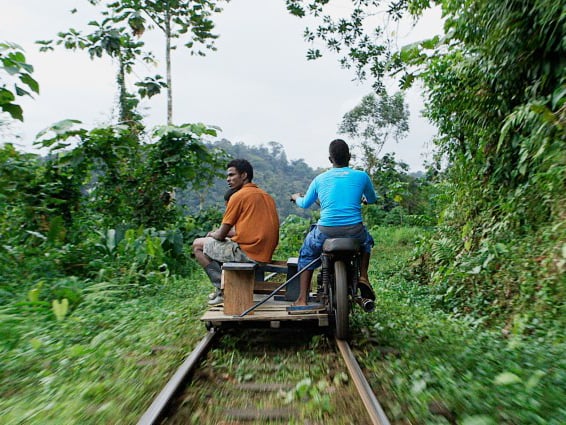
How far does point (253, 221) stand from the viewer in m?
5.24

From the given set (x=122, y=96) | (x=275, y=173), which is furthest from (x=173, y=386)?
(x=275, y=173)

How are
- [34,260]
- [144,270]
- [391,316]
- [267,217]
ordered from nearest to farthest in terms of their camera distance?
[267,217] → [391,316] → [34,260] → [144,270]

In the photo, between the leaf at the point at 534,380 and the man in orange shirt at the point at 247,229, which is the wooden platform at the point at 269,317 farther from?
the leaf at the point at 534,380

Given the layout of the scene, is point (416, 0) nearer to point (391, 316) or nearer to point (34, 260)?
point (391, 316)

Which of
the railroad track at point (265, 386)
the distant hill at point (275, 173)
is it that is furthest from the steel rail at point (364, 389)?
the distant hill at point (275, 173)

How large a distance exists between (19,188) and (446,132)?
7.31 metres

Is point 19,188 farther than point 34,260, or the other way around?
point 19,188

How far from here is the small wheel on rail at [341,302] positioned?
436 cm

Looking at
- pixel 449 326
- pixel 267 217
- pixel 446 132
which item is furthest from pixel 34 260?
pixel 446 132

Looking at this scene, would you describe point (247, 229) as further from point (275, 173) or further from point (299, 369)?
point (275, 173)

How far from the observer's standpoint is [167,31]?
14.7 m

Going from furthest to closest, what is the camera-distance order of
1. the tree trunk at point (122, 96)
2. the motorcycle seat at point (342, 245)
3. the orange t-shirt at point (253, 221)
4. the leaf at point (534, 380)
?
the tree trunk at point (122, 96), the orange t-shirt at point (253, 221), the motorcycle seat at point (342, 245), the leaf at point (534, 380)

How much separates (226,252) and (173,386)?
2200 mm

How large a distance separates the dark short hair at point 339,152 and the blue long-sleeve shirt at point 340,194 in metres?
0.09
